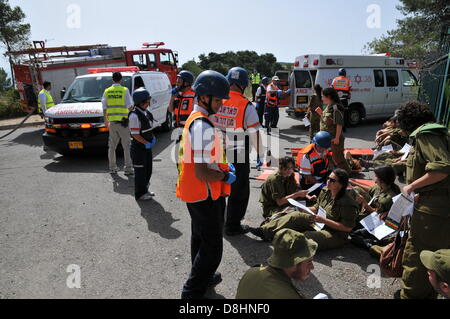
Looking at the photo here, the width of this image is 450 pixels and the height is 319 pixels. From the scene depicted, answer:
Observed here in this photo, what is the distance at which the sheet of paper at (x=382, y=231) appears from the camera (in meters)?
3.43

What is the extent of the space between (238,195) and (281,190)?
0.60 meters

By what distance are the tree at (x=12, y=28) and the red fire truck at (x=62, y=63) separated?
385 centimetres

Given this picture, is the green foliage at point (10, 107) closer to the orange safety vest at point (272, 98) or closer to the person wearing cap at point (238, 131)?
the orange safety vest at point (272, 98)

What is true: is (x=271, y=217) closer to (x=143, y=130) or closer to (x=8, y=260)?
(x=143, y=130)

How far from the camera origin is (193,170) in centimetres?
262

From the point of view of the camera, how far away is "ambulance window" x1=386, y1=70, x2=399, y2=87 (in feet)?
39.7

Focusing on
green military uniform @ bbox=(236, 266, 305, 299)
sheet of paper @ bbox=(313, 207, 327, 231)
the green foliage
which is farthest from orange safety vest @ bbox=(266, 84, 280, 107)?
the green foliage

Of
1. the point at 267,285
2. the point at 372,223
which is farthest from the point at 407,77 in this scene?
the point at 267,285

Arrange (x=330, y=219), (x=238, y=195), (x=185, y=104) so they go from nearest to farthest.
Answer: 1. (x=330, y=219)
2. (x=238, y=195)
3. (x=185, y=104)

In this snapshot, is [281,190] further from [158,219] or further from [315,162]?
[158,219]

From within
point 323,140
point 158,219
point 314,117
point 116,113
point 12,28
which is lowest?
point 158,219

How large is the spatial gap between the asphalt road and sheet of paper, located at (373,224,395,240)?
37 cm

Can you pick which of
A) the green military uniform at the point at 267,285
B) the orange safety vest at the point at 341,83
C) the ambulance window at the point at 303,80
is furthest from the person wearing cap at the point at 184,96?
the ambulance window at the point at 303,80

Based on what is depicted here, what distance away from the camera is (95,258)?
12.6 ft
